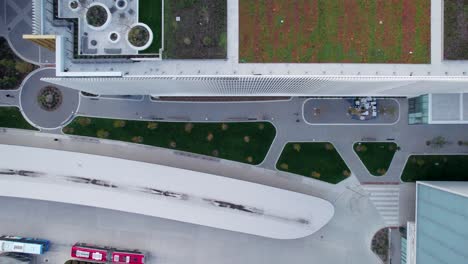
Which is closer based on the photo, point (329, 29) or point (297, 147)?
point (329, 29)

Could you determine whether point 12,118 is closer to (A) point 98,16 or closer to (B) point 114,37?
(A) point 98,16

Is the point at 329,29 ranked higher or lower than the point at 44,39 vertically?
higher

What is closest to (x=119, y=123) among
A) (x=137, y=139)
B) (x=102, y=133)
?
(x=102, y=133)

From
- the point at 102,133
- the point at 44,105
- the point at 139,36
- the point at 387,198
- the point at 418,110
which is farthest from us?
the point at 387,198

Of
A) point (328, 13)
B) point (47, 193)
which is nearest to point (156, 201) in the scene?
point (47, 193)

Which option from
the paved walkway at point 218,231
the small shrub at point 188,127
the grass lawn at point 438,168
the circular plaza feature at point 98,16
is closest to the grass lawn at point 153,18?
the circular plaza feature at point 98,16

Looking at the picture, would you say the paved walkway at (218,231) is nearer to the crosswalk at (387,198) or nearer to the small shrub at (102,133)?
the crosswalk at (387,198)

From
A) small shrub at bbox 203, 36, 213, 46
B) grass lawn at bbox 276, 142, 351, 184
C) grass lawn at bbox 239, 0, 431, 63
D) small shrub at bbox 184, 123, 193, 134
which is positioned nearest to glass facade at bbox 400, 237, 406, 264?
grass lawn at bbox 276, 142, 351, 184
